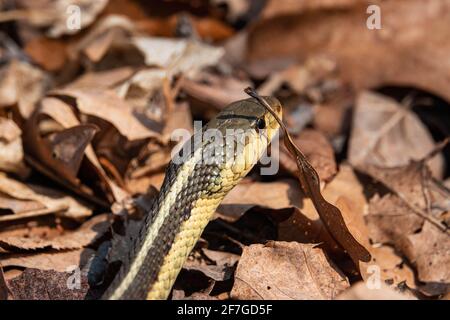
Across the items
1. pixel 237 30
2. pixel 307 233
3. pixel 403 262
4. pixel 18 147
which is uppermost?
pixel 237 30

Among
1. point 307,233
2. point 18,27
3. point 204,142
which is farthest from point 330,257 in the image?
point 18,27

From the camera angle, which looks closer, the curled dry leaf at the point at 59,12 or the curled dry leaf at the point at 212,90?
the curled dry leaf at the point at 212,90

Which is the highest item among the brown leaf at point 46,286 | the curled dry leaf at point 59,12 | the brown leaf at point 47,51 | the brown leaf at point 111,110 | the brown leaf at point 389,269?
the curled dry leaf at point 59,12

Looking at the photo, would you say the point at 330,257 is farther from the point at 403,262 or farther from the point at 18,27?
the point at 18,27

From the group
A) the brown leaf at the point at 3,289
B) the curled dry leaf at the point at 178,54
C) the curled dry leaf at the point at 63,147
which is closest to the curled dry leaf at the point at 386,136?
the curled dry leaf at the point at 178,54

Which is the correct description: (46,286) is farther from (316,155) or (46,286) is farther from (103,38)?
(103,38)

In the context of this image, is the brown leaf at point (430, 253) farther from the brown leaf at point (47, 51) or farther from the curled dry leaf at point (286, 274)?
the brown leaf at point (47, 51)

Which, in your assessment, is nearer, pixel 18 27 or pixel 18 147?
pixel 18 147
